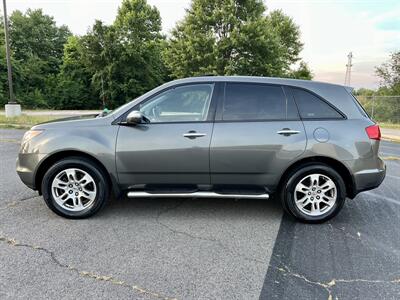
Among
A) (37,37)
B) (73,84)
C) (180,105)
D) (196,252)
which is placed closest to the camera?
(196,252)

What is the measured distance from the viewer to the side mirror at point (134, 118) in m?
4.09

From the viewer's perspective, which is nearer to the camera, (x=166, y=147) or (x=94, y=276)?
(x=94, y=276)

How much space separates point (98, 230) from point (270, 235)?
1.92 meters

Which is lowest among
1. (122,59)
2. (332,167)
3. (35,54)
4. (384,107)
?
(332,167)

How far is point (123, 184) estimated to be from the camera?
4.29 meters

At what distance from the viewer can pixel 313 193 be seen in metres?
4.22

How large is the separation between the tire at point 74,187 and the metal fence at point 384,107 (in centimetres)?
1981

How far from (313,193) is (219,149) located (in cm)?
→ 125

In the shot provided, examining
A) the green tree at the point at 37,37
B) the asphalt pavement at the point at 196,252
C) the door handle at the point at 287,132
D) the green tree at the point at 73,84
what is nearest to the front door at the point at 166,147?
the asphalt pavement at the point at 196,252

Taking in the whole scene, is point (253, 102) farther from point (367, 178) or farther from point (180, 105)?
point (367, 178)

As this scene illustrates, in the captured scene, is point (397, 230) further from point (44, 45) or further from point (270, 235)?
point (44, 45)

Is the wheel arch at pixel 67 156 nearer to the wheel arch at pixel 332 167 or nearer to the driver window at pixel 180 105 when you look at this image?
the driver window at pixel 180 105

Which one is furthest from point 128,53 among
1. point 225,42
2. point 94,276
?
point 94,276

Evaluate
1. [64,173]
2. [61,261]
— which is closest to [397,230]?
[61,261]
